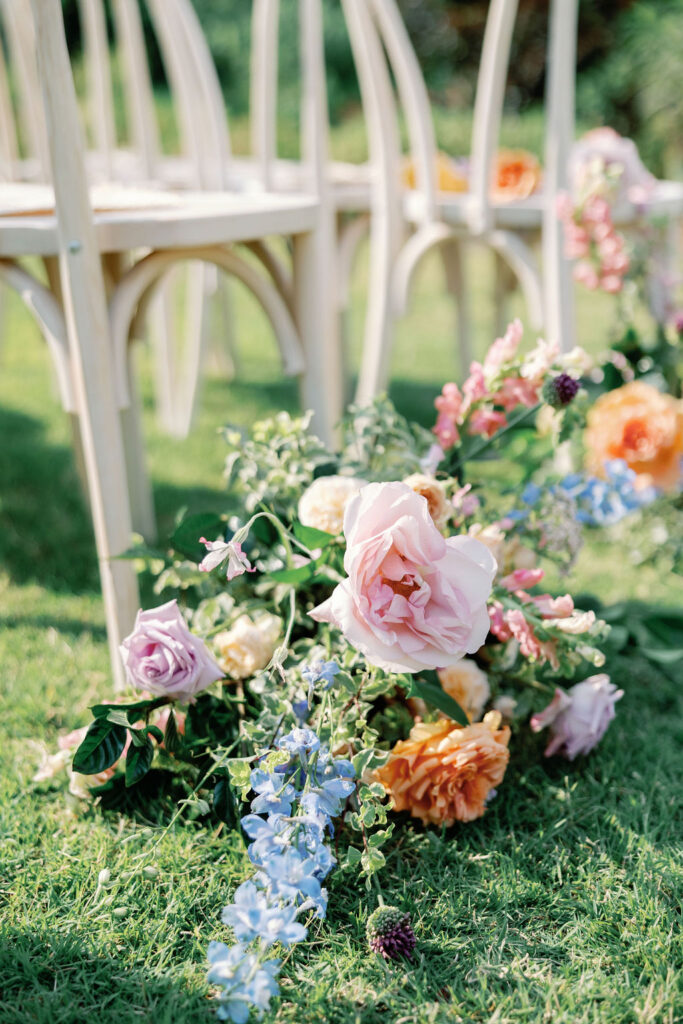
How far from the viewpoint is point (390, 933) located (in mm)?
921

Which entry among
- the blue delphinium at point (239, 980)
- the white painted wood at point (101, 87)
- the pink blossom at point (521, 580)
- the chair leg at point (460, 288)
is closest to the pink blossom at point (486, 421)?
the pink blossom at point (521, 580)

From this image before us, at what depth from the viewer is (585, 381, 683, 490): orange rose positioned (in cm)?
160

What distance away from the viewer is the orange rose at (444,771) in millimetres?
1085

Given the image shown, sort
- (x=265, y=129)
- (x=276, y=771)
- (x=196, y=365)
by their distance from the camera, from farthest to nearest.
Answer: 1. (x=196, y=365)
2. (x=265, y=129)
3. (x=276, y=771)

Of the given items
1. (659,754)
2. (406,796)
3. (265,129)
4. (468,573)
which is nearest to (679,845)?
(659,754)

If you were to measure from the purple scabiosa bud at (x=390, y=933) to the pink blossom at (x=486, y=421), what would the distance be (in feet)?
2.07

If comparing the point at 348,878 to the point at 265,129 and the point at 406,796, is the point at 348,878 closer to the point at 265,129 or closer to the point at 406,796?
the point at 406,796

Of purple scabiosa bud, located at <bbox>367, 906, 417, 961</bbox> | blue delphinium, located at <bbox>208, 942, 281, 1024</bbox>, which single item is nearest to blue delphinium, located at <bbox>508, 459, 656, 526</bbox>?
purple scabiosa bud, located at <bbox>367, 906, 417, 961</bbox>

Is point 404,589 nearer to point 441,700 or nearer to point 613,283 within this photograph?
point 441,700

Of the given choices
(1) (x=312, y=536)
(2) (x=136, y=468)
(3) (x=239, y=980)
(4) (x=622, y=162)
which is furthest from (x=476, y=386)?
(4) (x=622, y=162)

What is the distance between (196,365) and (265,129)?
0.70 m

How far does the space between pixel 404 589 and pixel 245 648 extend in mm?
318

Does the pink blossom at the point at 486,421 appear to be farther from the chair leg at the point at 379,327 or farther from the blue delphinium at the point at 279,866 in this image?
the chair leg at the point at 379,327

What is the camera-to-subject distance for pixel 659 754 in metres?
1.29
